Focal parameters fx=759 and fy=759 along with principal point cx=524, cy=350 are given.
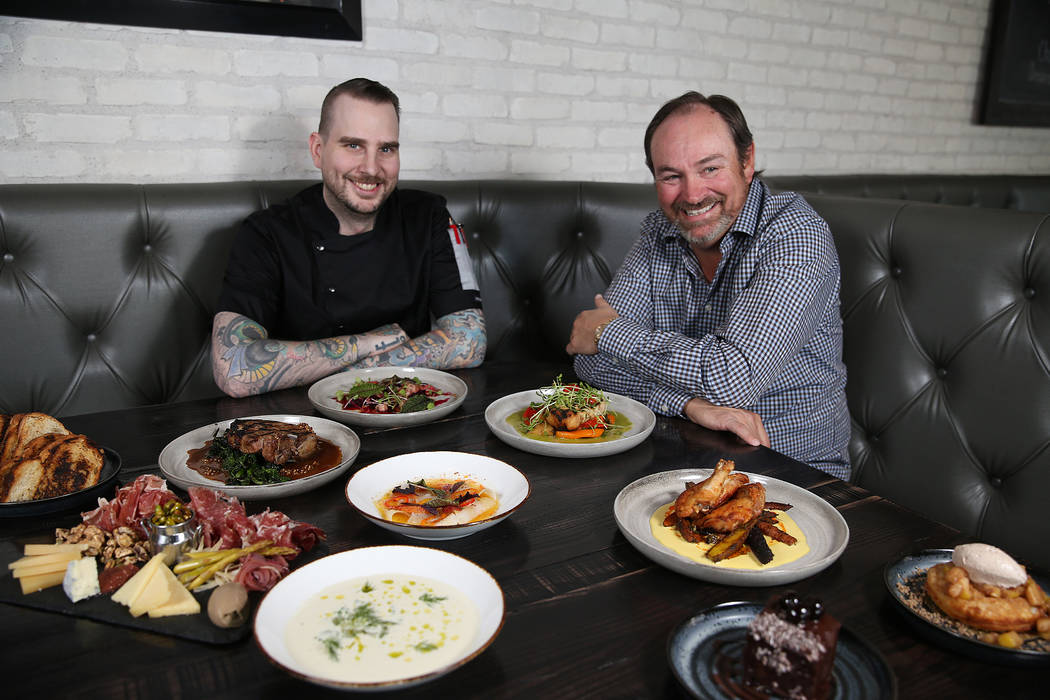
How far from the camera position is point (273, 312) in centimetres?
235

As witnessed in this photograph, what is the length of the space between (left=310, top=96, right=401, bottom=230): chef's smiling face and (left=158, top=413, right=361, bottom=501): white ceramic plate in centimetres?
99

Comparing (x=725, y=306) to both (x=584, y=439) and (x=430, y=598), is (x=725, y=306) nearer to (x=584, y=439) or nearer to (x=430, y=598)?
(x=584, y=439)

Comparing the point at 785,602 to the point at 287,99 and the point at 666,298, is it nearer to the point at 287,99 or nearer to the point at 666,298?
the point at 666,298

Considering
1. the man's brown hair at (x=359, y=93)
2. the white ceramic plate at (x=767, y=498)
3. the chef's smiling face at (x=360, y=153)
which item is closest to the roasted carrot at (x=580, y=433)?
the white ceramic plate at (x=767, y=498)

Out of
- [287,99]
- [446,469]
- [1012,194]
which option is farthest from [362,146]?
[1012,194]

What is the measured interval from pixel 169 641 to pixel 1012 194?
4628mm

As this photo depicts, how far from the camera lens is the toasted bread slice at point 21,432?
1295mm

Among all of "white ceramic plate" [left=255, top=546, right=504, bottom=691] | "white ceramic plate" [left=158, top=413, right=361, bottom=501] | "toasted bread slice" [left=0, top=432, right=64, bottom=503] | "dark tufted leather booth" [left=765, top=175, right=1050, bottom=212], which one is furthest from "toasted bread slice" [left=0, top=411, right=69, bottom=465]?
"dark tufted leather booth" [left=765, top=175, right=1050, bottom=212]

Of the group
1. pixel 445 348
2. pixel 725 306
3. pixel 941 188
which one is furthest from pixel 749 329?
pixel 941 188

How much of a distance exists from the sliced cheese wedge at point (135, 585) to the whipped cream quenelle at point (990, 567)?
1.01 m

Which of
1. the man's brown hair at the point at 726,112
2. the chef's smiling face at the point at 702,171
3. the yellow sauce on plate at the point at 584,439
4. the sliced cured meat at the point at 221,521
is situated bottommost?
the yellow sauce on plate at the point at 584,439

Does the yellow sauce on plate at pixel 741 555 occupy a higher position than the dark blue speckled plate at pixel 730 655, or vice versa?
Result: the dark blue speckled plate at pixel 730 655

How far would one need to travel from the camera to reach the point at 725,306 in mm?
2156

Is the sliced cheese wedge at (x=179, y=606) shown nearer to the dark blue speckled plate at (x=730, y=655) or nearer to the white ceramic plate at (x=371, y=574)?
the white ceramic plate at (x=371, y=574)
